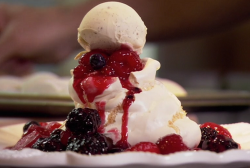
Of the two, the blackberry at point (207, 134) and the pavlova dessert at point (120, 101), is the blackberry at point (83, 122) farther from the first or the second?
the blackberry at point (207, 134)

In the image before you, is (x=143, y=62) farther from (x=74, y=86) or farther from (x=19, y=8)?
(x=19, y=8)

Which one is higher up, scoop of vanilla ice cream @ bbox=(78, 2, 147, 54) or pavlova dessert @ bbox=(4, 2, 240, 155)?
scoop of vanilla ice cream @ bbox=(78, 2, 147, 54)

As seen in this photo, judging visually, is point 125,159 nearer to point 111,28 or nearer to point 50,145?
point 50,145

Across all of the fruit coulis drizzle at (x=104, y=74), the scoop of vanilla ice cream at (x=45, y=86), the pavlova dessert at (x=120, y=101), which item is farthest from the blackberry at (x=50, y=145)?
the scoop of vanilla ice cream at (x=45, y=86)

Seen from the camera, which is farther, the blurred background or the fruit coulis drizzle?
the blurred background

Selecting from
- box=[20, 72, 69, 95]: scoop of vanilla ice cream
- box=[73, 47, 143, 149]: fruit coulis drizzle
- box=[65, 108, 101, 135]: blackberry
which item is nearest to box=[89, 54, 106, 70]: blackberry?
box=[73, 47, 143, 149]: fruit coulis drizzle

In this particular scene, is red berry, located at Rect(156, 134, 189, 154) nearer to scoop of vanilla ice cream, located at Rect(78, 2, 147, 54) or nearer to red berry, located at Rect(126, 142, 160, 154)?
red berry, located at Rect(126, 142, 160, 154)

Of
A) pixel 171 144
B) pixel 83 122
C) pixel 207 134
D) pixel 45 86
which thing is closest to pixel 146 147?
pixel 171 144
